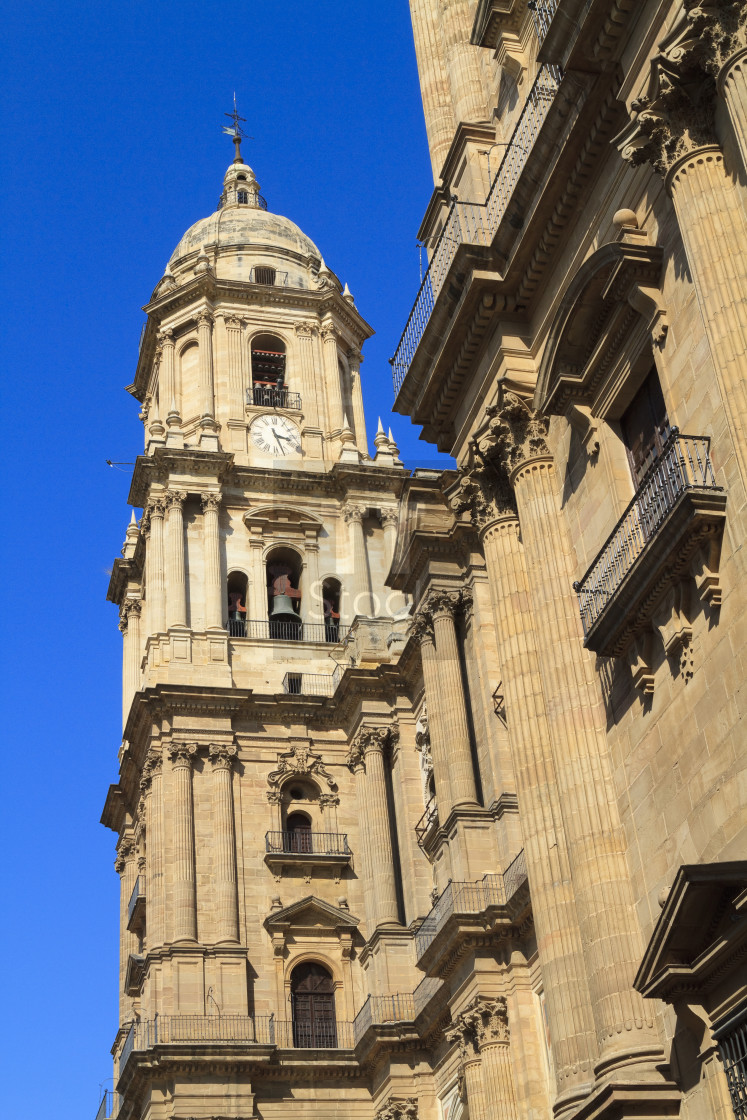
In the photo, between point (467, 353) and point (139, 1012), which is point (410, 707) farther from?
point (467, 353)

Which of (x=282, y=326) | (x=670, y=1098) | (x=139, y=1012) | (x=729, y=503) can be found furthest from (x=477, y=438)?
(x=282, y=326)

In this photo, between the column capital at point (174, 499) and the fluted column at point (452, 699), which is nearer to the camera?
the fluted column at point (452, 699)

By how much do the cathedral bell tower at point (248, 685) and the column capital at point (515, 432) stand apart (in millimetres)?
19160

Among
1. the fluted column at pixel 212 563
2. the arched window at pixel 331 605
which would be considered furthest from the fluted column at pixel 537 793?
the arched window at pixel 331 605

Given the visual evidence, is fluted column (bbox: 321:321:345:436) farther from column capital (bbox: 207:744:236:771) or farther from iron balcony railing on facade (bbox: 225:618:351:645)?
column capital (bbox: 207:744:236:771)

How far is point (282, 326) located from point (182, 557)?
10.7m

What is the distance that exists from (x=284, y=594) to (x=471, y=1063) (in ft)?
63.7

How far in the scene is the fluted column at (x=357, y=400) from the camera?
156 feet

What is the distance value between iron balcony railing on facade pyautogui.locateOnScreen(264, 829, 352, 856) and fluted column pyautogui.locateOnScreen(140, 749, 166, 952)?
285 cm

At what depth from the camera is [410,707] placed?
38.4 m

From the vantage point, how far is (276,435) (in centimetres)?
4634

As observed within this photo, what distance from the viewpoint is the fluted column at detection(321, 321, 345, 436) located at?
47.3 meters

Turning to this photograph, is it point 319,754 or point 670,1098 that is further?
point 319,754

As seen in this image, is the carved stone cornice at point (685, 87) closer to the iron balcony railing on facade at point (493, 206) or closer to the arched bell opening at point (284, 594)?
the iron balcony railing on facade at point (493, 206)
